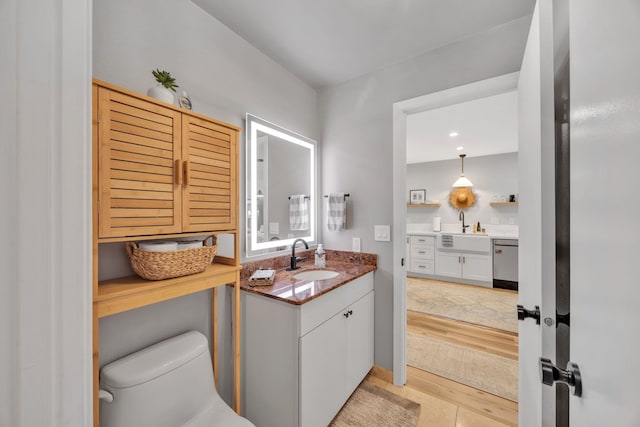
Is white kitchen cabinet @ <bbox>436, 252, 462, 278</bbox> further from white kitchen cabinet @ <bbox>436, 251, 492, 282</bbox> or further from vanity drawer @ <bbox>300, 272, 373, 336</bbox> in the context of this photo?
vanity drawer @ <bbox>300, 272, 373, 336</bbox>

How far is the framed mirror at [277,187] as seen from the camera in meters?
1.71

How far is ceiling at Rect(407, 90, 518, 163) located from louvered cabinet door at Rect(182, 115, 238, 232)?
2.04 meters

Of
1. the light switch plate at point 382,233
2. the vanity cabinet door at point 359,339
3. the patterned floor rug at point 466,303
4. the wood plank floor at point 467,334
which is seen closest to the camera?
the vanity cabinet door at point 359,339

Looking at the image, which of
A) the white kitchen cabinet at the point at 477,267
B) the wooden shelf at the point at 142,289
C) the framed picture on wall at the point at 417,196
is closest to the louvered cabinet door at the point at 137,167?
the wooden shelf at the point at 142,289

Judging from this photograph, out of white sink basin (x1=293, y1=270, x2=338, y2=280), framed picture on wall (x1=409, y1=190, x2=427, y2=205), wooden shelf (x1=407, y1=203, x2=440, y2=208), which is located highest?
framed picture on wall (x1=409, y1=190, x2=427, y2=205)

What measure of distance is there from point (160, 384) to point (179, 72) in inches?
59.4

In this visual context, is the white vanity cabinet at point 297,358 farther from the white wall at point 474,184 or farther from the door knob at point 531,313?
the white wall at point 474,184

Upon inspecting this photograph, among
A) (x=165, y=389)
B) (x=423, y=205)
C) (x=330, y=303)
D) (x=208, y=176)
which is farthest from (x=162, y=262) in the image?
(x=423, y=205)

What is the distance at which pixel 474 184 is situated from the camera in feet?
16.1

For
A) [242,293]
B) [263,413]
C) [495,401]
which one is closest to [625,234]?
[242,293]

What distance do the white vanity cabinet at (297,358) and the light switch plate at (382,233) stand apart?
52cm

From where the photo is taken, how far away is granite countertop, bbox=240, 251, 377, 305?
1.29m

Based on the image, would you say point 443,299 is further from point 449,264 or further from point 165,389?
point 165,389

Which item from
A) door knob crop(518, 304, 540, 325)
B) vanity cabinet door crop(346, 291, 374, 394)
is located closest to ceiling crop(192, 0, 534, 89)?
door knob crop(518, 304, 540, 325)
